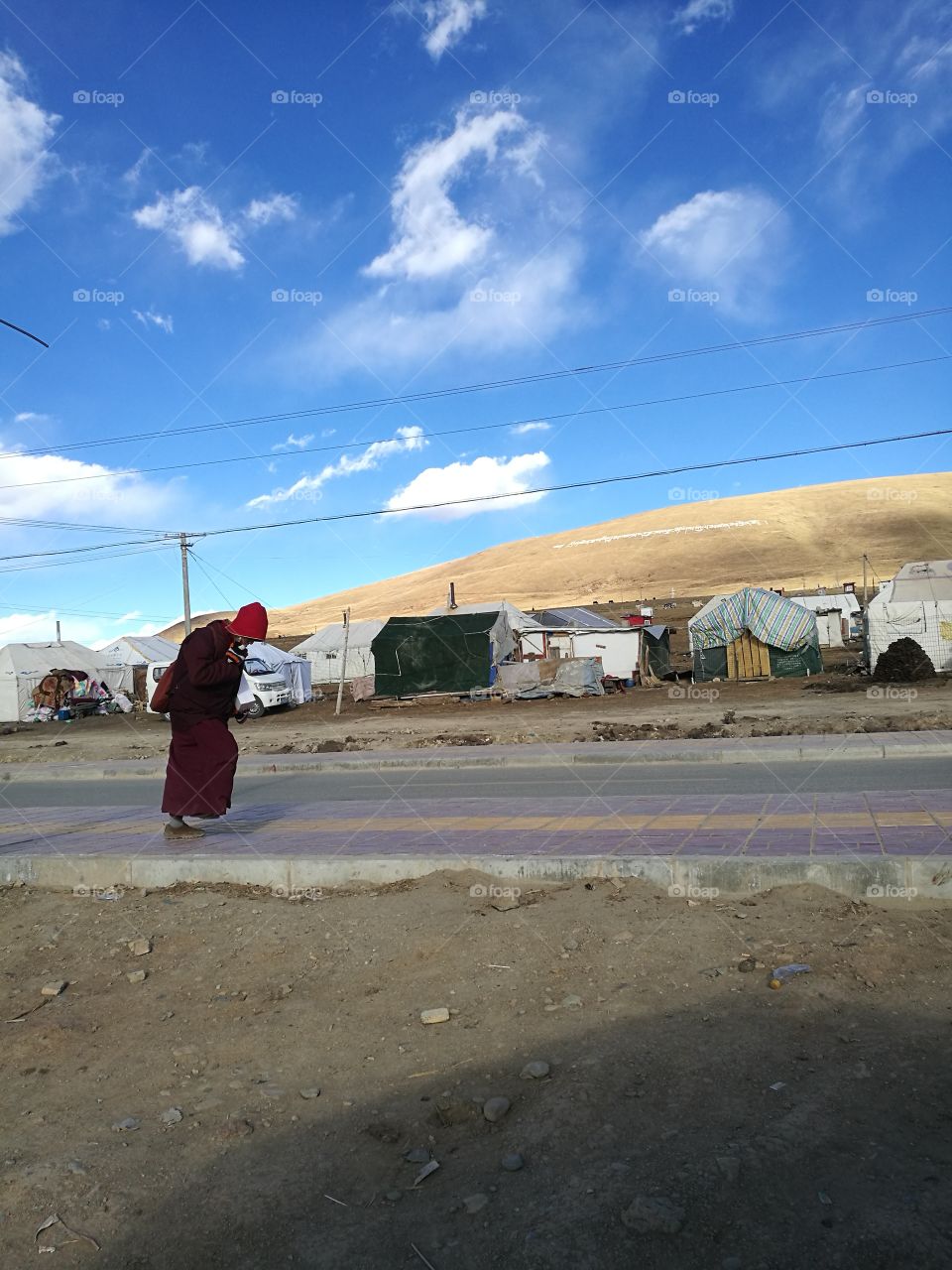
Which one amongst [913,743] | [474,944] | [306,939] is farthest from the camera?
[913,743]

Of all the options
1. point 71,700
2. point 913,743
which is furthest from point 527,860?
point 71,700

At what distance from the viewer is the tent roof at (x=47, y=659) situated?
4091cm

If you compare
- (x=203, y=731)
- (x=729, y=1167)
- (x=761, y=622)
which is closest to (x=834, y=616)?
(x=761, y=622)

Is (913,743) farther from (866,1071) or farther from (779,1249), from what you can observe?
(779,1249)

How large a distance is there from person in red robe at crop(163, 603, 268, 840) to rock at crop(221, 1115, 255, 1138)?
4165 mm

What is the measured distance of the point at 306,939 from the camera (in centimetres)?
494

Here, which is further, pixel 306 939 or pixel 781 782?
pixel 781 782

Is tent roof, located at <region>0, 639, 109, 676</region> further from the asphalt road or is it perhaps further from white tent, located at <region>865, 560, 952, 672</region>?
white tent, located at <region>865, 560, 952, 672</region>

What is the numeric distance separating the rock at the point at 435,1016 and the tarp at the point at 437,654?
95.8 ft

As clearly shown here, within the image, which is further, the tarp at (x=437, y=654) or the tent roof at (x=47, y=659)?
the tent roof at (x=47, y=659)

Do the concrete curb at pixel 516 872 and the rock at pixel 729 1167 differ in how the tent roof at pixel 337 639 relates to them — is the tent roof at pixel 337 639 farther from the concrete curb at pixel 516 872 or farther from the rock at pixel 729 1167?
the rock at pixel 729 1167

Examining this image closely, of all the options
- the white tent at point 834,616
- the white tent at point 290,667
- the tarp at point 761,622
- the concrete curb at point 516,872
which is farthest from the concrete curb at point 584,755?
the white tent at point 834,616

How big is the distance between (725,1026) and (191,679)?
490 cm

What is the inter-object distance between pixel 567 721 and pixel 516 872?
1567 cm
